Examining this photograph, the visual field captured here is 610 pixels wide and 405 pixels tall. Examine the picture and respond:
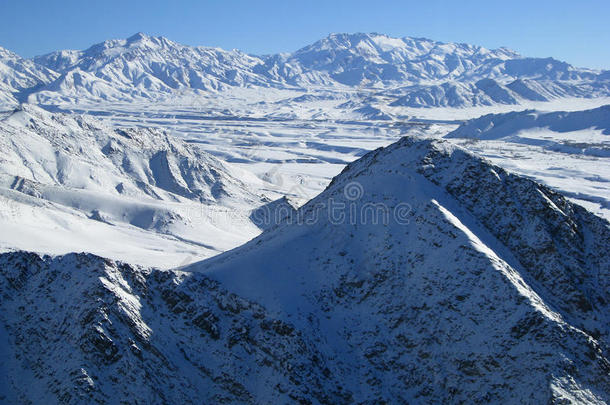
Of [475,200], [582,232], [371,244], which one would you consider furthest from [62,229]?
[582,232]

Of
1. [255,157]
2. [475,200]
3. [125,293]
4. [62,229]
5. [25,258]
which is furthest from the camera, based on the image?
[255,157]

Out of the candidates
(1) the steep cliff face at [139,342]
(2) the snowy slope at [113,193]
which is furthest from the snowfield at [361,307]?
(2) the snowy slope at [113,193]

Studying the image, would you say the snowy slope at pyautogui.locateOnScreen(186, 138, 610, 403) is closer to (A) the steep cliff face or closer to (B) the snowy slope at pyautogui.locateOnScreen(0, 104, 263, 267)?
(A) the steep cliff face

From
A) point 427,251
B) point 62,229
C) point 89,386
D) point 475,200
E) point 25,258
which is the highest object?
point 475,200

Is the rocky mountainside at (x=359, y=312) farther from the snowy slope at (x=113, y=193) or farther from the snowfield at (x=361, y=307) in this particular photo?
the snowy slope at (x=113, y=193)

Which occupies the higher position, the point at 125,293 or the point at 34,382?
the point at 125,293

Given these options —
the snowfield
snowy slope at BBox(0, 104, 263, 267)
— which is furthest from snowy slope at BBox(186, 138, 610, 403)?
snowy slope at BBox(0, 104, 263, 267)

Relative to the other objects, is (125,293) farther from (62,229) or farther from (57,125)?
(57,125)
